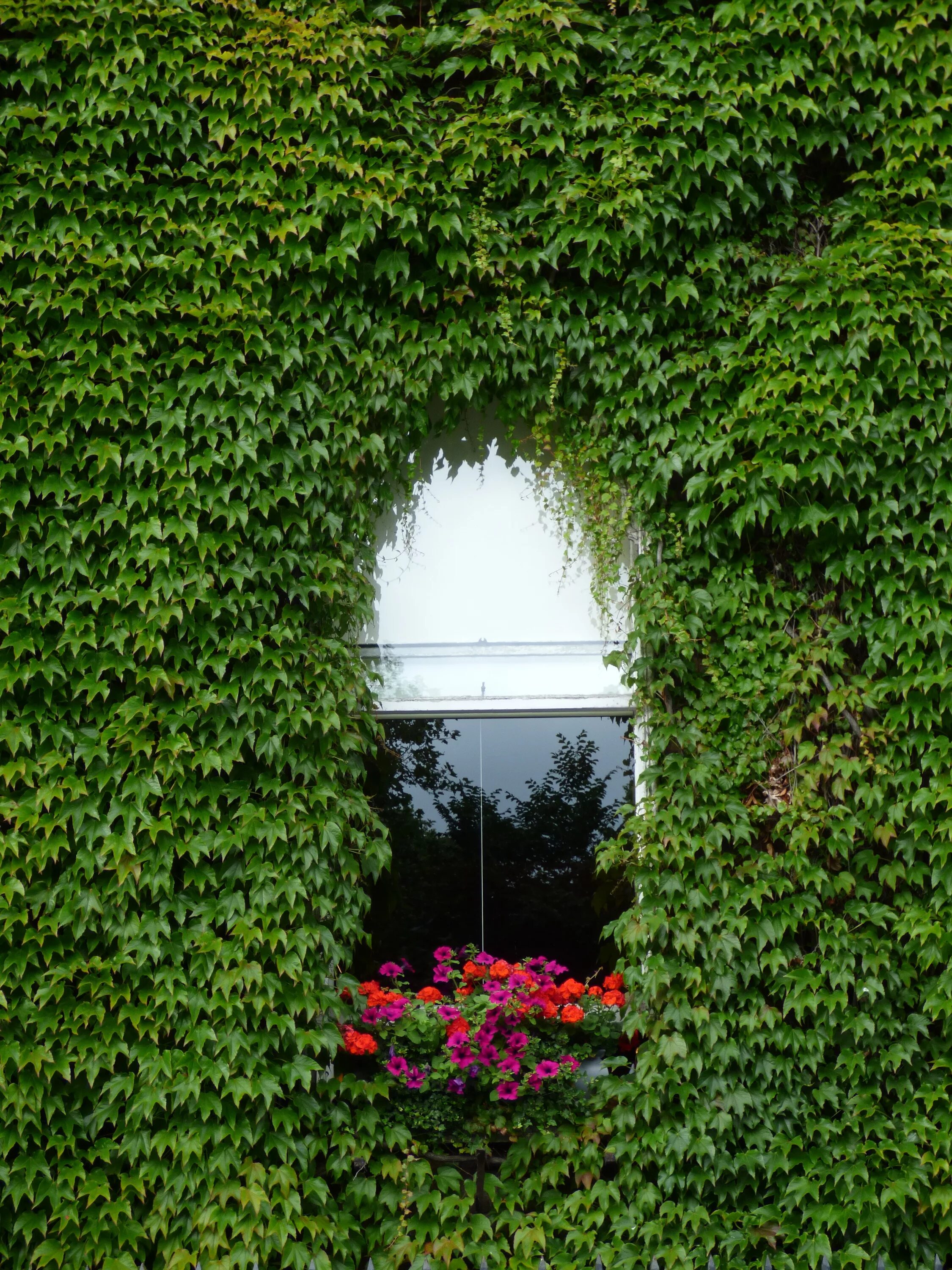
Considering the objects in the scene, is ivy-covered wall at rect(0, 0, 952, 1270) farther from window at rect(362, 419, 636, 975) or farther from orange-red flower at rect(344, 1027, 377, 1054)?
window at rect(362, 419, 636, 975)

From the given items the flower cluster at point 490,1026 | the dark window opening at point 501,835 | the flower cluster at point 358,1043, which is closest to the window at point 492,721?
the dark window opening at point 501,835

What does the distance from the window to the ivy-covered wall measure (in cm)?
26

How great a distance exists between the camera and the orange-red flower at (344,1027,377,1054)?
12.6 ft

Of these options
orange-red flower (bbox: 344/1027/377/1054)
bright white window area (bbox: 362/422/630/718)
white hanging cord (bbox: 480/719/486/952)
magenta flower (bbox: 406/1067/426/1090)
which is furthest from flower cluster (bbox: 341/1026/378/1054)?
bright white window area (bbox: 362/422/630/718)

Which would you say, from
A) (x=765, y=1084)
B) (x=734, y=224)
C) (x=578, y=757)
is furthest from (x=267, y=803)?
(x=734, y=224)

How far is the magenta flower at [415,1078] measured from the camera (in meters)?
3.80

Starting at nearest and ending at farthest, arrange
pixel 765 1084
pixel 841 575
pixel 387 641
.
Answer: pixel 765 1084, pixel 841 575, pixel 387 641

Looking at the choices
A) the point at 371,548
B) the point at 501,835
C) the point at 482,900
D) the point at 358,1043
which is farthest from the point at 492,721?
the point at 358,1043

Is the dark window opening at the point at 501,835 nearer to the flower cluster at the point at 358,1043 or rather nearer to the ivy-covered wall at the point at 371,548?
the ivy-covered wall at the point at 371,548

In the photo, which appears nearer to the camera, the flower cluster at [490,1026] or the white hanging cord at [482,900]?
the flower cluster at [490,1026]

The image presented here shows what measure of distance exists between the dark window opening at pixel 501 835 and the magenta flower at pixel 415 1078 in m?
0.48

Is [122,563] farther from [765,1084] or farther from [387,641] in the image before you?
[765,1084]

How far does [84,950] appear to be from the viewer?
3.89m

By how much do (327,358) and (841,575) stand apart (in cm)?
229
